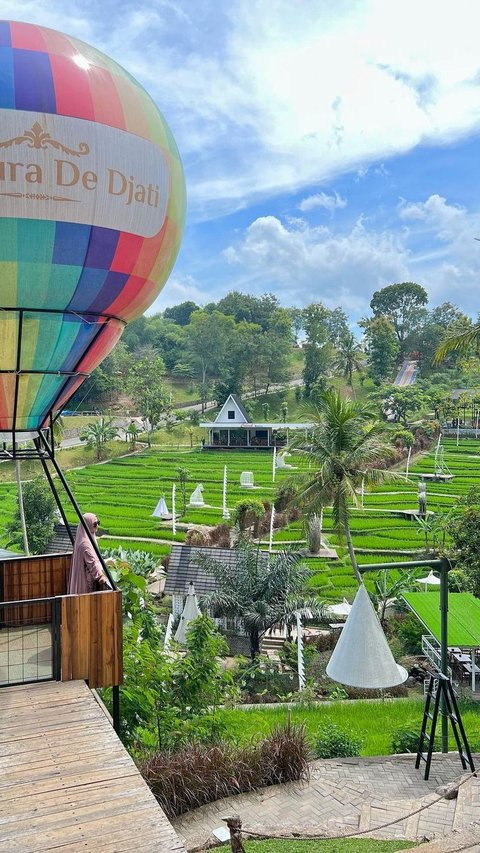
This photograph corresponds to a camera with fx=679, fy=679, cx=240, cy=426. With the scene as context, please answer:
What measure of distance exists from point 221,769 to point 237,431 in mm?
49219

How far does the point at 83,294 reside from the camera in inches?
294

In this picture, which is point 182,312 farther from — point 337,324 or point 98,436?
point 98,436

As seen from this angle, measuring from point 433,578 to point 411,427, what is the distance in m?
35.6

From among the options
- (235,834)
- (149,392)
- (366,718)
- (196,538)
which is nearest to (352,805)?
(235,834)

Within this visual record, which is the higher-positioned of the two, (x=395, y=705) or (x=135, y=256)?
(x=135, y=256)

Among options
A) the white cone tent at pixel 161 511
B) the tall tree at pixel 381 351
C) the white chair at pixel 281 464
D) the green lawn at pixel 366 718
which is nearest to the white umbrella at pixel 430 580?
the green lawn at pixel 366 718

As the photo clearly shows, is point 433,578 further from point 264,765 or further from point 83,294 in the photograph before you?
point 83,294

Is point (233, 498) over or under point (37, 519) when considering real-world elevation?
under

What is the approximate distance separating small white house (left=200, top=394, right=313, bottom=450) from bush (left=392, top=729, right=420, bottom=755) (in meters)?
43.9

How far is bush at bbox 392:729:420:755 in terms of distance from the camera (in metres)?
10.4

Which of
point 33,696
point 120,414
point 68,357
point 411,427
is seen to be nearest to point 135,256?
point 68,357

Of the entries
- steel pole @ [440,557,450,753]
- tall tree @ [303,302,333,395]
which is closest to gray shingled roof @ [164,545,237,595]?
steel pole @ [440,557,450,753]

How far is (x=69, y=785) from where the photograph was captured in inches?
197

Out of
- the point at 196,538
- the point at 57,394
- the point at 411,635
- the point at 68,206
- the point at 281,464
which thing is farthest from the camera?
the point at 281,464
